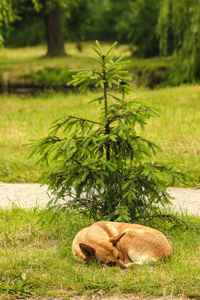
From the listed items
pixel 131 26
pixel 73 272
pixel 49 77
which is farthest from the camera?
pixel 131 26

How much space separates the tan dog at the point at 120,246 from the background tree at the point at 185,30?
10444mm

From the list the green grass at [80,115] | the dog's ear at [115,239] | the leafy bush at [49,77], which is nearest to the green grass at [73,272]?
the dog's ear at [115,239]

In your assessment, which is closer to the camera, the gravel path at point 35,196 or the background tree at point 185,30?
the gravel path at point 35,196

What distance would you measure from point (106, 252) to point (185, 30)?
11.5 m

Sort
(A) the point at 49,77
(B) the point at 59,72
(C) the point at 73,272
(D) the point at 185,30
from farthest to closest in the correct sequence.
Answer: (B) the point at 59,72
(A) the point at 49,77
(D) the point at 185,30
(C) the point at 73,272

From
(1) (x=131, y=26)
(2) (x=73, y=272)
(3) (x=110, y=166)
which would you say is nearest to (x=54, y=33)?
(1) (x=131, y=26)

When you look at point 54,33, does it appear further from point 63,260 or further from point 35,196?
point 63,260

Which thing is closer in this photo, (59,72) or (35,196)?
(35,196)

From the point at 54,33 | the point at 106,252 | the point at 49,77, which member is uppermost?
the point at 54,33

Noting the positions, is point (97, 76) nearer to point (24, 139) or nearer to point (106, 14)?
point (24, 139)

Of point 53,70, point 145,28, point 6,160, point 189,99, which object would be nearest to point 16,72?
point 53,70

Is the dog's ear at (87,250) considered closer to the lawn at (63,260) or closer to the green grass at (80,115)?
the lawn at (63,260)

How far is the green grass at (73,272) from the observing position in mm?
3793

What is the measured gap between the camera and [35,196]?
646 cm
